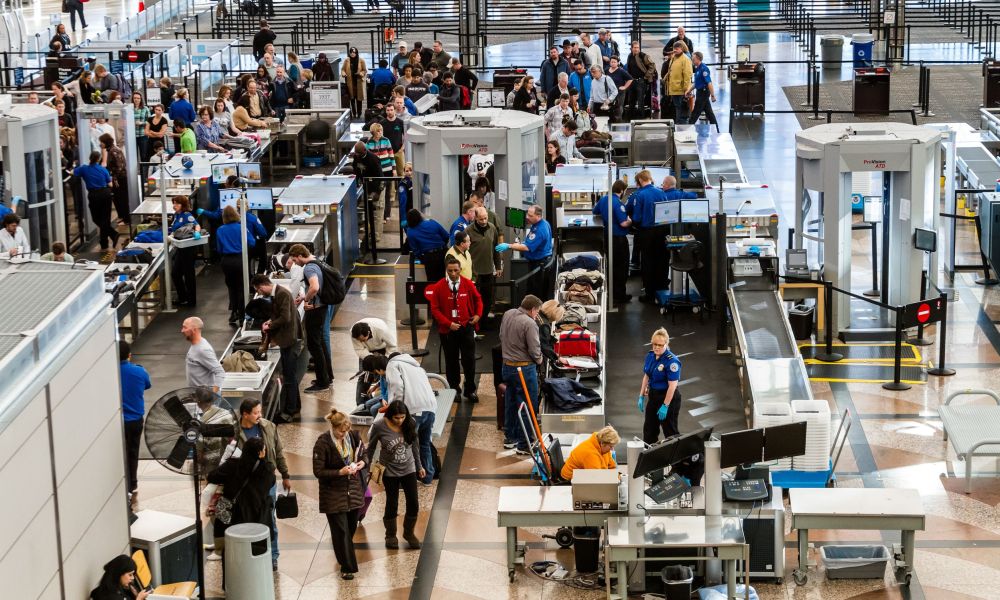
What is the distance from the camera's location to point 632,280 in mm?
20938

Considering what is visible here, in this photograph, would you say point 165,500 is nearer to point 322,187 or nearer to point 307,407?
point 307,407

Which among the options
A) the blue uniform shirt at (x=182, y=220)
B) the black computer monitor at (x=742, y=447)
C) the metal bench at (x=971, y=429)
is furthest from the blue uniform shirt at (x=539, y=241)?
the black computer monitor at (x=742, y=447)

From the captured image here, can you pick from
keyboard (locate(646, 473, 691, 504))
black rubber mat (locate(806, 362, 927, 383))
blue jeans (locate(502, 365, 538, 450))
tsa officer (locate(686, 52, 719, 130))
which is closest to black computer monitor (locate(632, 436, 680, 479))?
keyboard (locate(646, 473, 691, 504))

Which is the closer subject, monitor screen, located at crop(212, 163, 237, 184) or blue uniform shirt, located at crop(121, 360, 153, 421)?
blue uniform shirt, located at crop(121, 360, 153, 421)

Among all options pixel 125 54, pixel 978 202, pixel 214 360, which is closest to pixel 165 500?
pixel 214 360

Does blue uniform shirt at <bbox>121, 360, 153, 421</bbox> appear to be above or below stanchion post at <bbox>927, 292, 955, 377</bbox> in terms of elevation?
above

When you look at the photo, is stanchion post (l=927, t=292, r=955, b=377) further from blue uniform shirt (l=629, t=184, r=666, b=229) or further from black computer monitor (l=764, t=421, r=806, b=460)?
black computer monitor (l=764, t=421, r=806, b=460)

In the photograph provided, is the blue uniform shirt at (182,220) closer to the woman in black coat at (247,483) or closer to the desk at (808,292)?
the desk at (808,292)

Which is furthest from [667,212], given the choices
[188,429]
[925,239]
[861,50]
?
[861,50]

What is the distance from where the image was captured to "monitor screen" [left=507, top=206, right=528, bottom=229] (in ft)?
61.4

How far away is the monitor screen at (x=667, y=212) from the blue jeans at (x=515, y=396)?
4621 millimetres

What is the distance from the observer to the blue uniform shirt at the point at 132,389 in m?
13.5

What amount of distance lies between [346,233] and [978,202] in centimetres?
859

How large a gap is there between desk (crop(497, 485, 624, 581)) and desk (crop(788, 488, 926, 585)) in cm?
148
